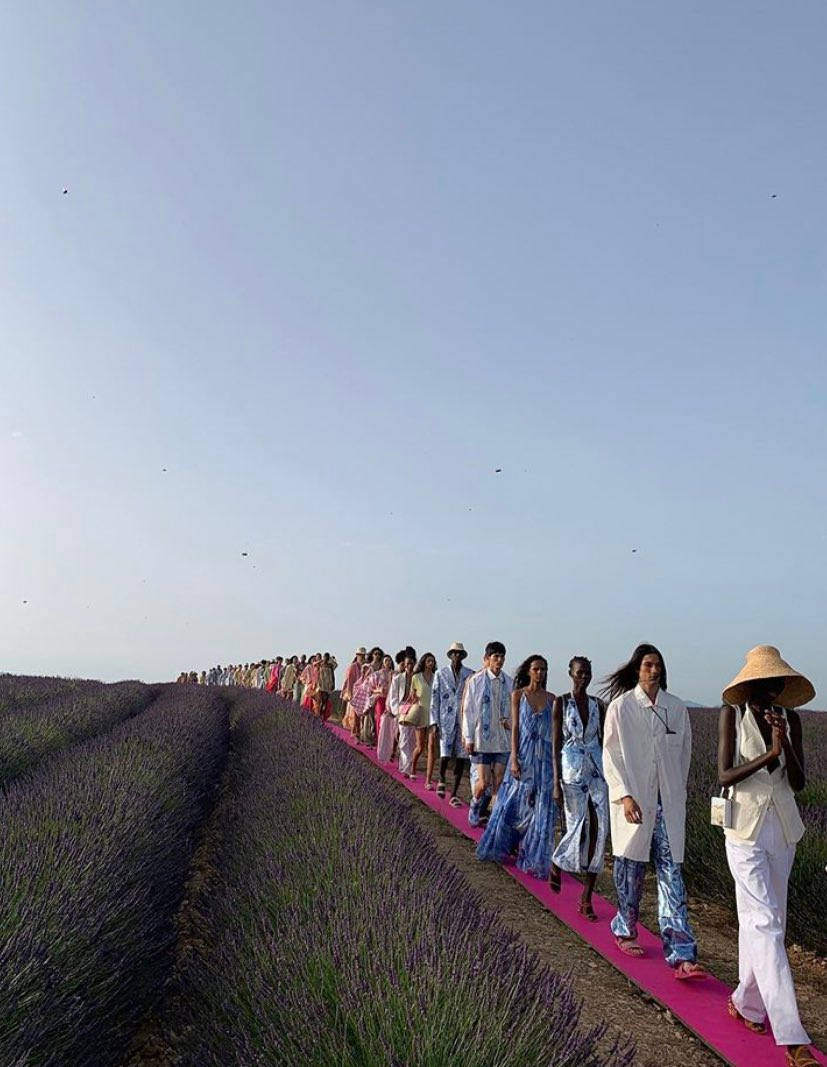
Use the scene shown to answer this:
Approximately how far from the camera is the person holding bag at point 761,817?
3.27 meters

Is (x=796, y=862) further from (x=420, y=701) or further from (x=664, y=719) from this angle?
(x=420, y=701)

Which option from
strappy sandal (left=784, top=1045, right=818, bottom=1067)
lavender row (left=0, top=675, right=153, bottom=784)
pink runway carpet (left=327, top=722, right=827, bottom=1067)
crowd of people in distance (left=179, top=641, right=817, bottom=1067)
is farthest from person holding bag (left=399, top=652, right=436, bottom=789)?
strappy sandal (left=784, top=1045, right=818, bottom=1067)

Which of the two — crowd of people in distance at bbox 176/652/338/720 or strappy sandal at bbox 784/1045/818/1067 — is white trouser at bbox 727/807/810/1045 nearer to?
strappy sandal at bbox 784/1045/818/1067

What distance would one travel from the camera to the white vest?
3.48 metres

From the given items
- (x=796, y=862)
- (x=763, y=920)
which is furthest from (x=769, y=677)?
(x=796, y=862)

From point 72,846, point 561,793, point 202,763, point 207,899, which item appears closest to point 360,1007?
point 72,846

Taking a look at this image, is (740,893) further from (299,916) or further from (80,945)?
(80,945)

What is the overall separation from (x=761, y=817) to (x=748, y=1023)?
0.82 meters

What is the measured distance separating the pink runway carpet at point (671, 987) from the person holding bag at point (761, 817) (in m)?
0.10

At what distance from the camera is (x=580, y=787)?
16.4 ft

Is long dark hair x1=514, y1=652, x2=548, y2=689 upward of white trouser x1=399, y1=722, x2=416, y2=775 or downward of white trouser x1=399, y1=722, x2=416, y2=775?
upward

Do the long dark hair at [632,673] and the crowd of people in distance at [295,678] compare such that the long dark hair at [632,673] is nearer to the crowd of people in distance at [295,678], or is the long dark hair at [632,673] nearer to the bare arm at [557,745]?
the bare arm at [557,745]

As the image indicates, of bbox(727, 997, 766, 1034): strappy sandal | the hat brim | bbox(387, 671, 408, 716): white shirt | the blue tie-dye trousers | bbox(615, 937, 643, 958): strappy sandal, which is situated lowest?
bbox(727, 997, 766, 1034): strappy sandal

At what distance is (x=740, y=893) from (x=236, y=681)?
31.0 metres
